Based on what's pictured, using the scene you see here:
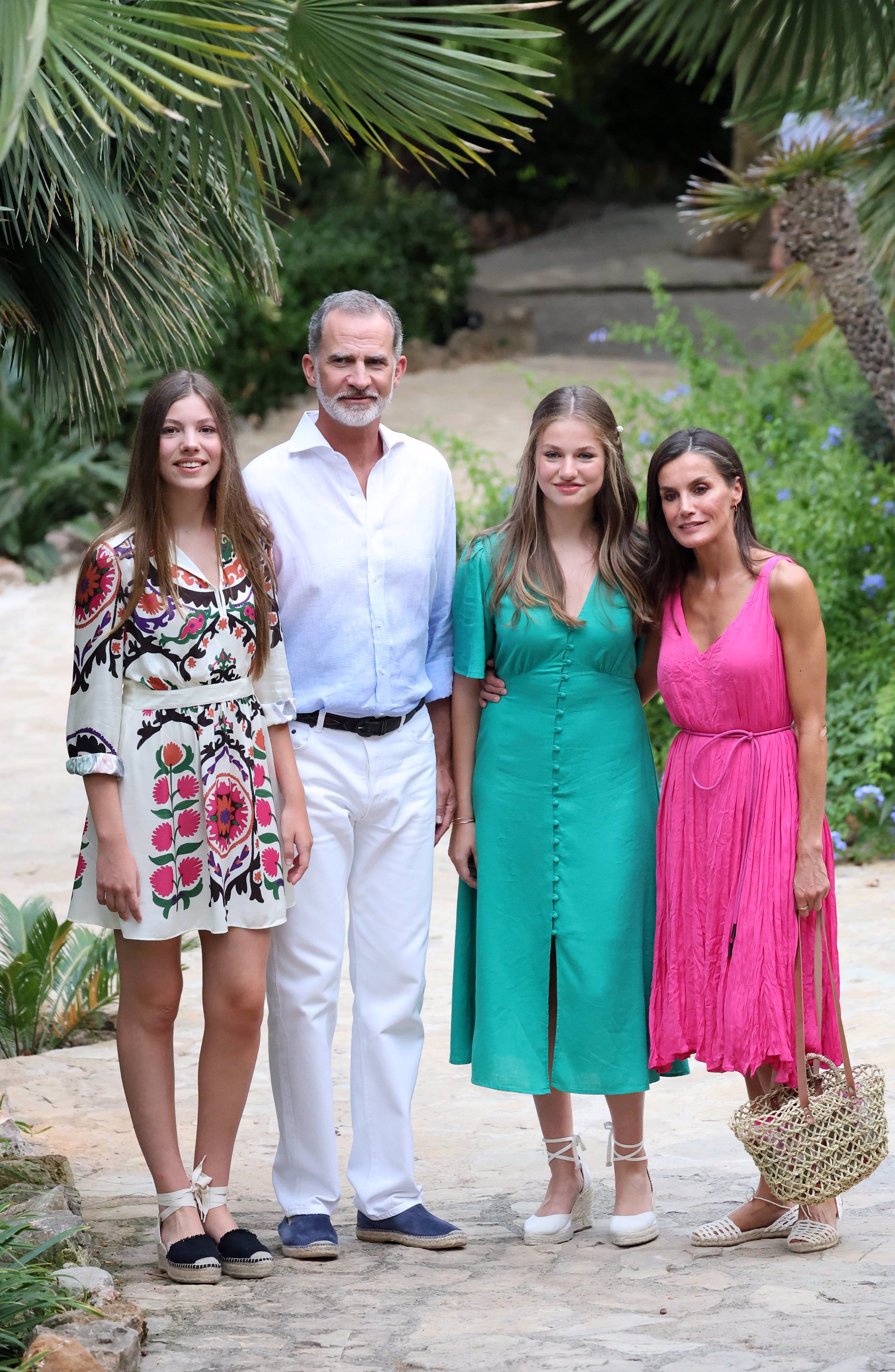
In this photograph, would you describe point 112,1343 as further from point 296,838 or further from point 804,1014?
point 804,1014

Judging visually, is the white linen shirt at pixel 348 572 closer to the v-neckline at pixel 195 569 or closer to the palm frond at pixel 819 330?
the v-neckline at pixel 195 569

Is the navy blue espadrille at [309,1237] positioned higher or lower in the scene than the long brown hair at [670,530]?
lower

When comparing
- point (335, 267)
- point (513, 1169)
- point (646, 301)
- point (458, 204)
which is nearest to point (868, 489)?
point (513, 1169)

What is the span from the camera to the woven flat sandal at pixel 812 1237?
320cm

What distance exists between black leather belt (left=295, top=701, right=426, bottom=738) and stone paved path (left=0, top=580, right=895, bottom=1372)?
1129mm

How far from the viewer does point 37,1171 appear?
11.0 feet

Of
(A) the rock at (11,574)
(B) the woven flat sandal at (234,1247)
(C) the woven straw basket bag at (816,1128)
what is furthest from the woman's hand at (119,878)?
(A) the rock at (11,574)

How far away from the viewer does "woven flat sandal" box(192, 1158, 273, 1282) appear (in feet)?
10.3

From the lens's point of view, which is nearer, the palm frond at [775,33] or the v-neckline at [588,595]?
the v-neckline at [588,595]

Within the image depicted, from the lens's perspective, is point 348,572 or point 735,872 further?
point 348,572

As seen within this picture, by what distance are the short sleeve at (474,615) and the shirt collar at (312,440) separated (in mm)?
305

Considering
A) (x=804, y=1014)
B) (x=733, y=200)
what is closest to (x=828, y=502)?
(x=733, y=200)

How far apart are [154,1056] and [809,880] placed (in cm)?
139

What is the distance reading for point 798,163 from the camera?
22.0ft
